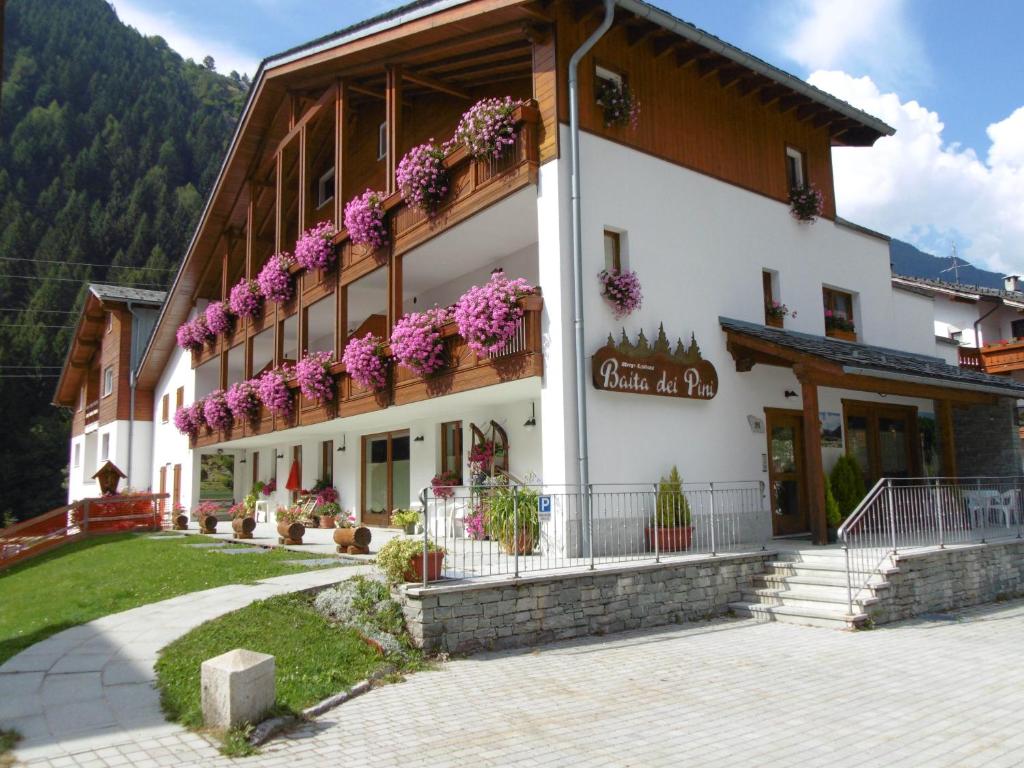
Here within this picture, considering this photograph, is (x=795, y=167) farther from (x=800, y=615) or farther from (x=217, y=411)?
(x=217, y=411)

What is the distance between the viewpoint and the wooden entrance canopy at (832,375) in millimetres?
12586

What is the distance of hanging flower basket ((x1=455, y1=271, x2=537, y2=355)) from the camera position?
11852 mm

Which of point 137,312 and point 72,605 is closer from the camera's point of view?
point 72,605

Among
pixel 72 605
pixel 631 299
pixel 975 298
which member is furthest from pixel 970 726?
pixel 975 298

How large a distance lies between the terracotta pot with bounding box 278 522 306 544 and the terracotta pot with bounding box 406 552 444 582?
7511 mm

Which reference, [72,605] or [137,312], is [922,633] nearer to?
[72,605]

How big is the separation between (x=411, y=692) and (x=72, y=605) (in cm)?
617

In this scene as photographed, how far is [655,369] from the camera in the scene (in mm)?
12477

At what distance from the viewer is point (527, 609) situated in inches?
359

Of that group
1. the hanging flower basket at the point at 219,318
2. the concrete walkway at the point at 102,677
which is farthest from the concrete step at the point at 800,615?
the hanging flower basket at the point at 219,318

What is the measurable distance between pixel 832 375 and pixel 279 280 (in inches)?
524

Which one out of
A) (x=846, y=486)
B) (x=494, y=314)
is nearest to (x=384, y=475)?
(x=494, y=314)

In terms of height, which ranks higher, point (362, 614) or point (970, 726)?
point (362, 614)

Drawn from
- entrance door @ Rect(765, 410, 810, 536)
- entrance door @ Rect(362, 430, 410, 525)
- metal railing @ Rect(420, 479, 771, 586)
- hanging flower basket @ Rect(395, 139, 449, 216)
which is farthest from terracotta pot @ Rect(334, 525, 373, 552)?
entrance door @ Rect(765, 410, 810, 536)
